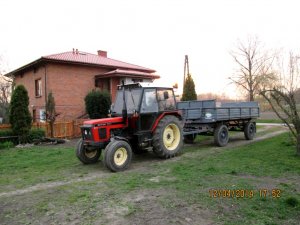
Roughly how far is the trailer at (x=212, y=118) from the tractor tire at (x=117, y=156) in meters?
3.39

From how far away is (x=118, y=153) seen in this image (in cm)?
783

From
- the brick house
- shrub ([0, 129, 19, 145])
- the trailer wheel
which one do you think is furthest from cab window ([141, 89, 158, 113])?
the brick house

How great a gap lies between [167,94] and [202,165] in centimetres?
256

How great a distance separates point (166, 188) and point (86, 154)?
3782mm

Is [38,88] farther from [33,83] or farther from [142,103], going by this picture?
[142,103]

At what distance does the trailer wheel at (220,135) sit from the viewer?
451 inches

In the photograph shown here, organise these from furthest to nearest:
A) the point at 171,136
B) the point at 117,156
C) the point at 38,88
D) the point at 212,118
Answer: the point at 38,88 → the point at 212,118 → the point at 171,136 → the point at 117,156

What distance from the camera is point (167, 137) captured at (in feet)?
31.2

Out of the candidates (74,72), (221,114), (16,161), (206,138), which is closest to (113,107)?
(16,161)

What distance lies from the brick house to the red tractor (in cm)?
1167

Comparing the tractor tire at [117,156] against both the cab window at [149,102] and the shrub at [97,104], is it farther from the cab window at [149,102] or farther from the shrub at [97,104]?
the shrub at [97,104]

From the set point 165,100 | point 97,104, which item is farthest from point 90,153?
point 97,104

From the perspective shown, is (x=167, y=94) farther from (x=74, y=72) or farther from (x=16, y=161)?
(x=74, y=72)

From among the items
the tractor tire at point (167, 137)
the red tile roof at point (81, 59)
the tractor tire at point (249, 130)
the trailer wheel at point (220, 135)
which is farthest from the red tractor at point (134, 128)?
the red tile roof at point (81, 59)
